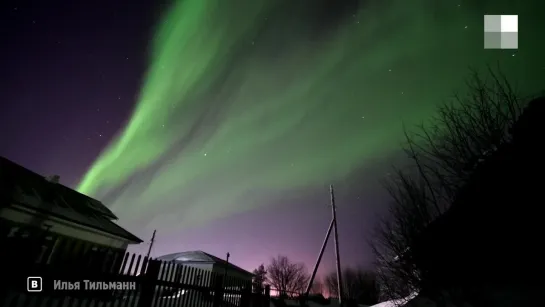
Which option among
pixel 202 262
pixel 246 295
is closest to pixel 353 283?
pixel 202 262

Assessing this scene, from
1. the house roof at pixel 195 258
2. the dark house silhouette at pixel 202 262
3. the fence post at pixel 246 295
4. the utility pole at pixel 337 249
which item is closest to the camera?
the fence post at pixel 246 295

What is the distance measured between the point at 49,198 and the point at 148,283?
16451 millimetres

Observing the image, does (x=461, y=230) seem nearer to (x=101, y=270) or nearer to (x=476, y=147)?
(x=476, y=147)

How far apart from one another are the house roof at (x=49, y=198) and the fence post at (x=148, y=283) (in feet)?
41.2

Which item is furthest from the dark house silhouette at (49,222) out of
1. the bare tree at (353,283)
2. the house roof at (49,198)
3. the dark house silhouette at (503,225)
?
the bare tree at (353,283)

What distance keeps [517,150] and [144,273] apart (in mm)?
8505

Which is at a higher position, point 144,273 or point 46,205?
point 46,205

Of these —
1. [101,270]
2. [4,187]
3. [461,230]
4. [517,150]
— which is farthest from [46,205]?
[517,150]

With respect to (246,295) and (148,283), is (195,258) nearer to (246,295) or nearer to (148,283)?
(246,295)

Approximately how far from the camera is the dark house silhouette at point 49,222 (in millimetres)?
3639

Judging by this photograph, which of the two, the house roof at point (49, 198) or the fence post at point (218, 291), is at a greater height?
the house roof at point (49, 198)

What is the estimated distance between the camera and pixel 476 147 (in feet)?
21.7

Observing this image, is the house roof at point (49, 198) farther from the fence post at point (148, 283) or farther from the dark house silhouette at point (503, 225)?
the dark house silhouette at point (503, 225)

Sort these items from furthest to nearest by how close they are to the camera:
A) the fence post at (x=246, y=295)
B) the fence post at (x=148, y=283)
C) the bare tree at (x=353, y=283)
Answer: the bare tree at (x=353, y=283)
the fence post at (x=246, y=295)
the fence post at (x=148, y=283)
